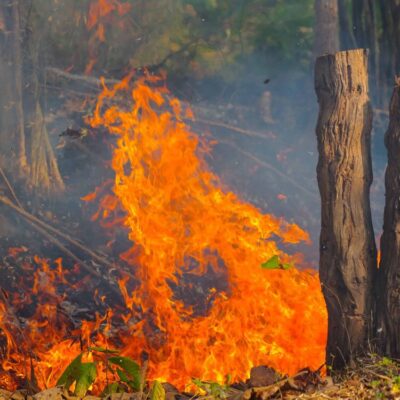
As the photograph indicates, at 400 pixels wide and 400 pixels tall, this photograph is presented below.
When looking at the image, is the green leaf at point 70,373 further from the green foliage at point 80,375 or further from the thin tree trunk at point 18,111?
the thin tree trunk at point 18,111

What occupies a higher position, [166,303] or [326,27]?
[326,27]

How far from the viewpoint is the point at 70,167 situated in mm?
10484

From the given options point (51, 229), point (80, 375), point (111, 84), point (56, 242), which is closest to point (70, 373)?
point (80, 375)

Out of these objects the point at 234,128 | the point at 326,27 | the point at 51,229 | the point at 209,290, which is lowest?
the point at 209,290

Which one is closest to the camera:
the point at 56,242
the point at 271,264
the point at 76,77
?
the point at 271,264

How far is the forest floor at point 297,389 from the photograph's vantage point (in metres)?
4.12

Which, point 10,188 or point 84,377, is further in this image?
point 10,188

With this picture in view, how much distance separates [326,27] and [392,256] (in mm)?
7459

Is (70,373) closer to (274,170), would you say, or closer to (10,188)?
(10,188)

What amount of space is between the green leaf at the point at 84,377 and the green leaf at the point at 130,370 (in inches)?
5.7

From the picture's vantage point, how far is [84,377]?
14.1 feet

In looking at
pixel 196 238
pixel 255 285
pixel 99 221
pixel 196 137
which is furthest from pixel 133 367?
pixel 196 137

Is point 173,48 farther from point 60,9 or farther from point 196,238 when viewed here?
point 196,238

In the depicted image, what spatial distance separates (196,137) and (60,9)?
3554 mm
